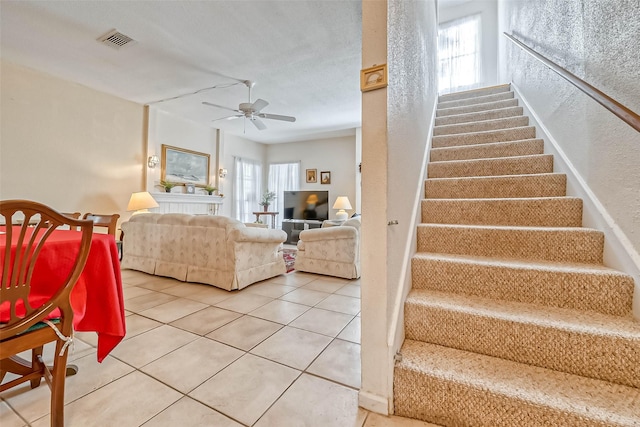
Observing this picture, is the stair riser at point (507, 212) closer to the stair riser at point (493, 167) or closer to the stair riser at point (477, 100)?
the stair riser at point (493, 167)

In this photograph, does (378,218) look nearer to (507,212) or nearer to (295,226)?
(507,212)

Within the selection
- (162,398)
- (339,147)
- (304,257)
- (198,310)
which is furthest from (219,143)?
(162,398)

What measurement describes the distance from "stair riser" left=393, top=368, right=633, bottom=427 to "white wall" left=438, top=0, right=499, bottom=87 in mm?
5345

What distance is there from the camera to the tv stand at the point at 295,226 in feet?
22.0

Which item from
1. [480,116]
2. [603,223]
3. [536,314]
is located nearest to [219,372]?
[536,314]

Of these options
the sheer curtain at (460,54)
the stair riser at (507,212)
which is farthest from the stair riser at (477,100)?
the stair riser at (507,212)

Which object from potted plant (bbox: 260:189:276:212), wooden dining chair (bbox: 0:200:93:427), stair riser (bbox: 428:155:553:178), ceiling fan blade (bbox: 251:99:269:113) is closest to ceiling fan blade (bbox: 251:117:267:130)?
ceiling fan blade (bbox: 251:99:269:113)

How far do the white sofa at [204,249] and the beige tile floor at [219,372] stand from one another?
0.47 meters

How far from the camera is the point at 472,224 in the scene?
1.85 m

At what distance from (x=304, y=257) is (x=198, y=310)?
5.16ft

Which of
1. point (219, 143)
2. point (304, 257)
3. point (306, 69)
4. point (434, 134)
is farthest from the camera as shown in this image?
point (219, 143)

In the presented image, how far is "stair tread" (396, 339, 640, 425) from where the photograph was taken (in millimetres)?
866

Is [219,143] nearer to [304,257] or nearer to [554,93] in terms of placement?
[304,257]

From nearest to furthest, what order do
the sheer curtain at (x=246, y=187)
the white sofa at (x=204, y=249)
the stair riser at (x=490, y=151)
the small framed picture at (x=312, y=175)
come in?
the stair riser at (x=490, y=151) → the white sofa at (x=204, y=249) → the sheer curtain at (x=246, y=187) → the small framed picture at (x=312, y=175)
